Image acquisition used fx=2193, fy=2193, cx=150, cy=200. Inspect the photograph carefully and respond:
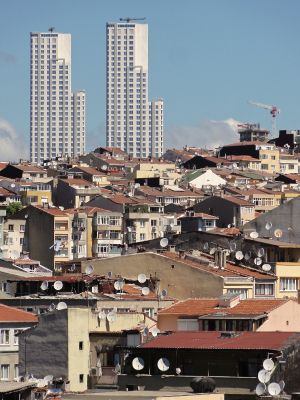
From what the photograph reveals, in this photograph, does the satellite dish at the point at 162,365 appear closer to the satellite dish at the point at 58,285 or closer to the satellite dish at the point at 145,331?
the satellite dish at the point at 145,331

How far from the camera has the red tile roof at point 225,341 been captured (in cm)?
5247

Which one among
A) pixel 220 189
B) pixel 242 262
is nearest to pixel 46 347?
pixel 242 262

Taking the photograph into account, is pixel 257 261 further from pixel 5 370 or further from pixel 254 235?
pixel 5 370

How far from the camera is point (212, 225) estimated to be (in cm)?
11469

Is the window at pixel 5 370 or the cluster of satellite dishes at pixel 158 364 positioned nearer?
the cluster of satellite dishes at pixel 158 364

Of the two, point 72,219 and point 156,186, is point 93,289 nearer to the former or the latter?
point 72,219

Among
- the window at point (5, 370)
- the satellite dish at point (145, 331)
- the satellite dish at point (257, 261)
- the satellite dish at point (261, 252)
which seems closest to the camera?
the satellite dish at point (145, 331)

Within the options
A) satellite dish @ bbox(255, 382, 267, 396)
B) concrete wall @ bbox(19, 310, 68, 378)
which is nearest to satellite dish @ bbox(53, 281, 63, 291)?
concrete wall @ bbox(19, 310, 68, 378)

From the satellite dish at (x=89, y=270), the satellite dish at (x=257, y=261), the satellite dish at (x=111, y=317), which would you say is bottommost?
the satellite dish at (x=111, y=317)

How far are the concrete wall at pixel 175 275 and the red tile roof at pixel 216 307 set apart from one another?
714cm

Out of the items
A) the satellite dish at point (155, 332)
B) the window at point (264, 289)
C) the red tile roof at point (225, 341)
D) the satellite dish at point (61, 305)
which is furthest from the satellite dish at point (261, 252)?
the red tile roof at point (225, 341)

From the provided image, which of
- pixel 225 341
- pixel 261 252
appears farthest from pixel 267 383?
pixel 261 252

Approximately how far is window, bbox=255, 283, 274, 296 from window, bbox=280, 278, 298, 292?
32.4 inches

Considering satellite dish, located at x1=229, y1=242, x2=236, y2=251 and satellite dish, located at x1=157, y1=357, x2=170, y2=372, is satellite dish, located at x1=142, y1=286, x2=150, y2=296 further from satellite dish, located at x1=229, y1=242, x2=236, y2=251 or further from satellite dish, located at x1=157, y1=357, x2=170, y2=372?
satellite dish, located at x1=157, y1=357, x2=170, y2=372
